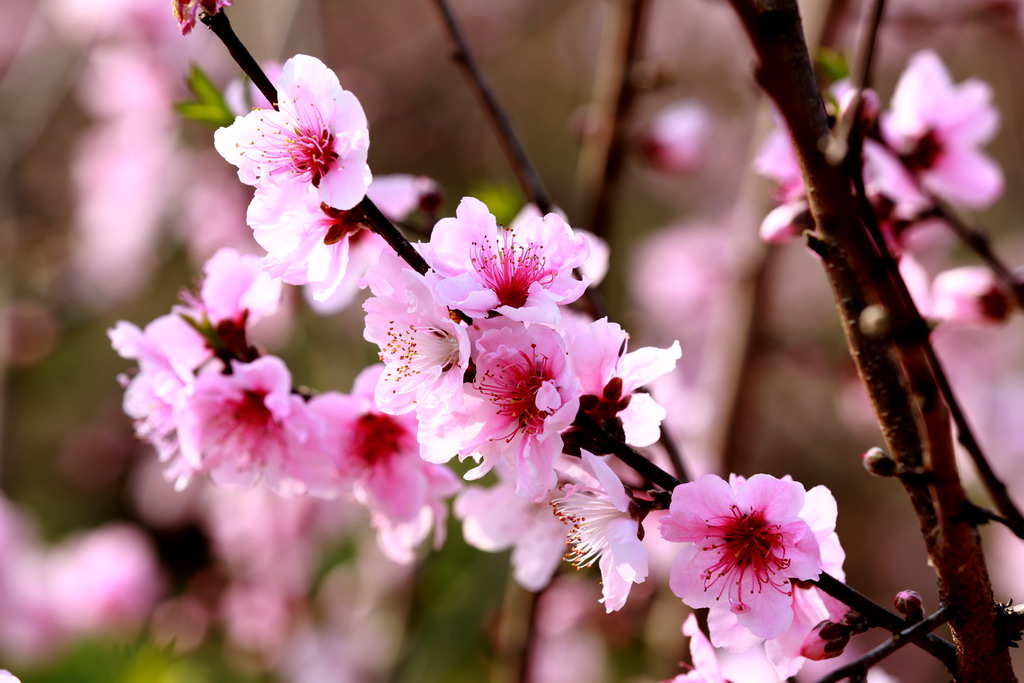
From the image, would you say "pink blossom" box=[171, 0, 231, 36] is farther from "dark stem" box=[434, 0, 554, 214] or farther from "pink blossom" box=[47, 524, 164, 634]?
"pink blossom" box=[47, 524, 164, 634]

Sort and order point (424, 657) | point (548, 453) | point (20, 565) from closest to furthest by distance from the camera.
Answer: point (548, 453) < point (424, 657) < point (20, 565)

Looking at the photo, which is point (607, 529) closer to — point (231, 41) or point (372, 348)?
point (231, 41)

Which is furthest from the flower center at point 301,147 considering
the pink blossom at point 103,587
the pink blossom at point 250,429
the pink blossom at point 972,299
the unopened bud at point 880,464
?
the pink blossom at point 103,587

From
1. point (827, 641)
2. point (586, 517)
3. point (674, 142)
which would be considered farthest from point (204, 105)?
point (674, 142)

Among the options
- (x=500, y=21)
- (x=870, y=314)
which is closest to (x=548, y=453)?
(x=870, y=314)

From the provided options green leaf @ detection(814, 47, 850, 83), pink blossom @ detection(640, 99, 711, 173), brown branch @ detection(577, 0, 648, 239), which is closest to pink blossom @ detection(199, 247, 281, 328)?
green leaf @ detection(814, 47, 850, 83)

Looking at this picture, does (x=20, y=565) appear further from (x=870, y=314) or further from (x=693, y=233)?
(x=870, y=314)
